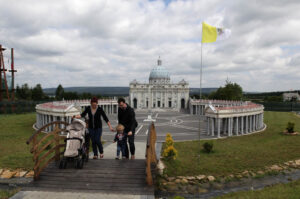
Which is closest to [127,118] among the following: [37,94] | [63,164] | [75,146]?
[75,146]

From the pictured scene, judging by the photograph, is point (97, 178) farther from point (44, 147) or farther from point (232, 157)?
point (232, 157)

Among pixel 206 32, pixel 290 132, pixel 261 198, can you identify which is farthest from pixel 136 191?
pixel 290 132

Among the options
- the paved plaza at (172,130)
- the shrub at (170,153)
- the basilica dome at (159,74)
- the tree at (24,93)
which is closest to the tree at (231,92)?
the basilica dome at (159,74)

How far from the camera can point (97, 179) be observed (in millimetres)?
11055

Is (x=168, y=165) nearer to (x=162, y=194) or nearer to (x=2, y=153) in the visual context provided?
(x=162, y=194)

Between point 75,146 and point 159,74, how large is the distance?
106 m

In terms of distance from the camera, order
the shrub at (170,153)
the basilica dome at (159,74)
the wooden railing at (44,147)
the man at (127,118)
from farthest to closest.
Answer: the basilica dome at (159,74) < the shrub at (170,153) < the man at (127,118) < the wooden railing at (44,147)

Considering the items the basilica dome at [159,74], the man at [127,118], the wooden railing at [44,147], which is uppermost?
the basilica dome at [159,74]

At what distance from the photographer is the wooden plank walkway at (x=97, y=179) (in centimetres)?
1033

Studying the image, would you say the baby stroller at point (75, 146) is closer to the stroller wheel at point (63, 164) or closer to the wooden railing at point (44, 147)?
the stroller wheel at point (63, 164)

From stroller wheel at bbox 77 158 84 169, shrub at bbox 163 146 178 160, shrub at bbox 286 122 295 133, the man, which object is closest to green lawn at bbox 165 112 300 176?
shrub at bbox 163 146 178 160

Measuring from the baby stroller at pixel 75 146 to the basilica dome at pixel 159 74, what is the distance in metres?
105

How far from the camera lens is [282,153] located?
24.3 meters

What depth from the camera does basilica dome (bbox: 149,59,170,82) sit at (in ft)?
383
